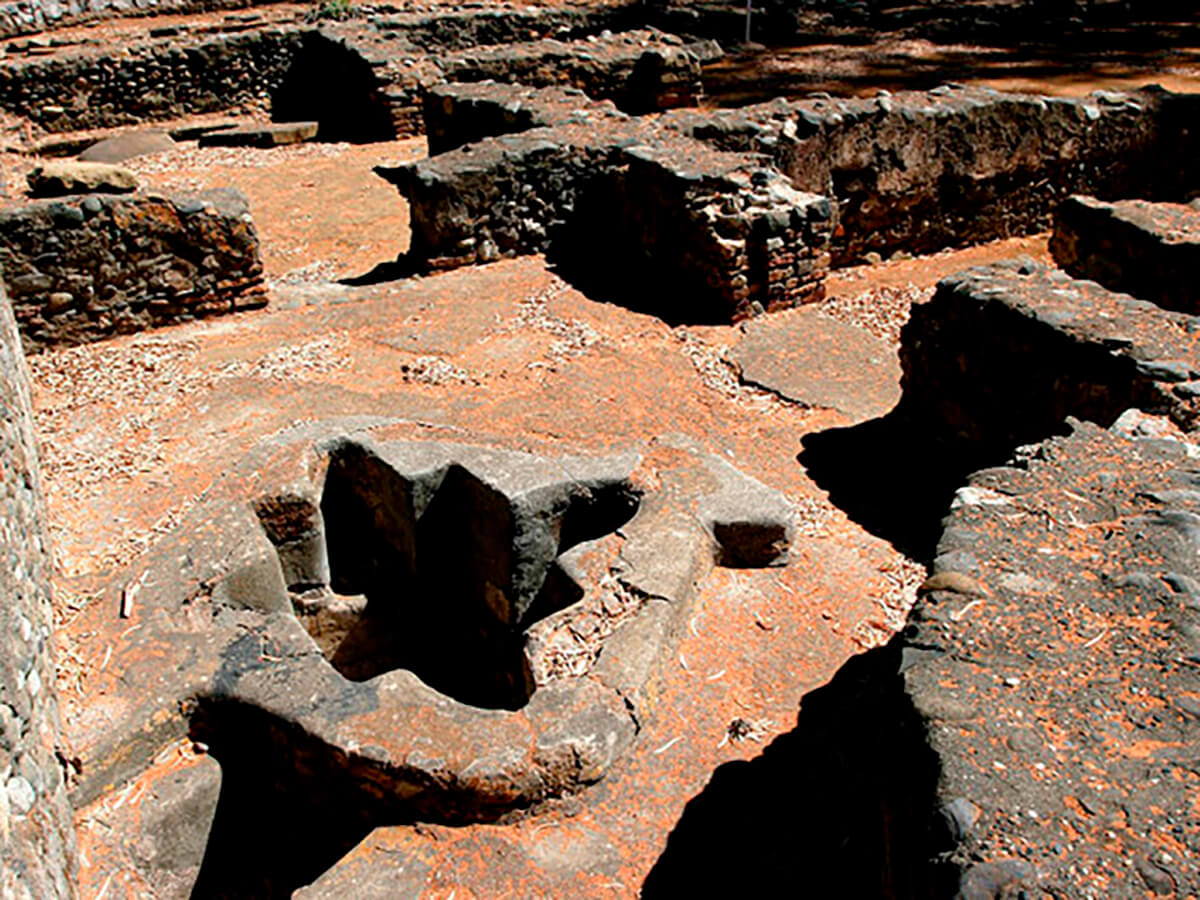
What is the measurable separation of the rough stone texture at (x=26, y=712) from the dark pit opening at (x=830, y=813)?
2.03m

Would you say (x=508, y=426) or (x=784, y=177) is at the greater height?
(x=784, y=177)

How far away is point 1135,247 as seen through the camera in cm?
774

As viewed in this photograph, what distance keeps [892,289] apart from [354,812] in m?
7.11

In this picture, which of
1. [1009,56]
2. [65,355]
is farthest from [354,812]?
[1009,56]

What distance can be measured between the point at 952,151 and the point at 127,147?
35.5ft

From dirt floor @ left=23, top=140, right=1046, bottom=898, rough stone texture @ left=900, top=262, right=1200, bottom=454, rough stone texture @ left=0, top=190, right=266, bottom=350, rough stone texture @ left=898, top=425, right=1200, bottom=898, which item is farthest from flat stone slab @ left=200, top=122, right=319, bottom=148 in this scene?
rough stone texture @ left=898, top=425, right=1200, bottom=898

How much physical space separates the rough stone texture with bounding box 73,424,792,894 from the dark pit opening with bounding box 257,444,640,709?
13mm

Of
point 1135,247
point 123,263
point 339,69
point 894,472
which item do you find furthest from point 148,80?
point 1135,247

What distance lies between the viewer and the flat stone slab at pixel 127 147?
13.9 meters

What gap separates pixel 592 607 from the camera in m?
4.73

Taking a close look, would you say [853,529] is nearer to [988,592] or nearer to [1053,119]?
[988,592]

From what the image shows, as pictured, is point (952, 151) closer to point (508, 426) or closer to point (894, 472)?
point (894, 472)

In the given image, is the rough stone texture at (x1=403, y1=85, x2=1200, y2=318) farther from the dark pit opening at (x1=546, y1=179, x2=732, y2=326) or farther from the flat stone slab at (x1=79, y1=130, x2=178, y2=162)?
the flat stone slab at (x1=79, y1=130, x2=178, y2=162)

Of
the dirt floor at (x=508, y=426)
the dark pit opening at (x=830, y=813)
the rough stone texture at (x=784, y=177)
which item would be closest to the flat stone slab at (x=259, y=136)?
the dirt floor at (x=508, y=426)
